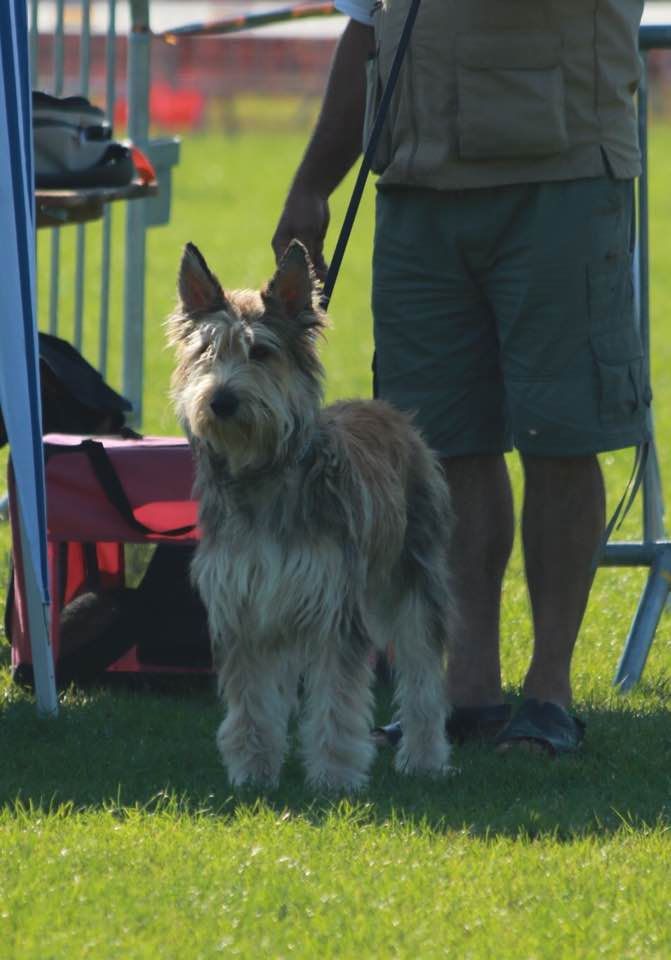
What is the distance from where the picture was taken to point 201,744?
16.9 ft

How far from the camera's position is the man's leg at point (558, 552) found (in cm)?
511

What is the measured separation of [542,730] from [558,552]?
0.48m

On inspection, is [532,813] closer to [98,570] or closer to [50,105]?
[98,570]

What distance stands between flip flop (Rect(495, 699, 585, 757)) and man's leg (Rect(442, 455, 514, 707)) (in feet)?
0.67

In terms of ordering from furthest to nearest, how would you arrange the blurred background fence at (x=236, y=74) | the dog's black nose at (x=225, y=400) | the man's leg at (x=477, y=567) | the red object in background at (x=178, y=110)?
the blurred background fence at (x=236, y=74), the red object in background at (x=178, y=110), the man's leg at (x=477, y=567), the dog's black nose at (x=225, y=400)

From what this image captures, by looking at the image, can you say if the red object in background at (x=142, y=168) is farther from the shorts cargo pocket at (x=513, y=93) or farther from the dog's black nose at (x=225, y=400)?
the dog's black nose at (x=225, y=400)

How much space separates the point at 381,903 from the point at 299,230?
203 cm

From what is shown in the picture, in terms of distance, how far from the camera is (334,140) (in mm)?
5316

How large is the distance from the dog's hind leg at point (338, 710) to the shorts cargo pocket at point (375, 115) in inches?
51.1

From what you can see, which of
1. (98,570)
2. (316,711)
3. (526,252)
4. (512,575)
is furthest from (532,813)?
(512,575)

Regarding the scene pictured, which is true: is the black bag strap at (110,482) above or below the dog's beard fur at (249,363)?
below

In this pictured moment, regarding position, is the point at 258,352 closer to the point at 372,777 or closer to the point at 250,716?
the point at 250,716

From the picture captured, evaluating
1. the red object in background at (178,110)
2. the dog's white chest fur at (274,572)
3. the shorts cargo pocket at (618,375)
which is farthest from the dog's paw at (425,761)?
the red object in background at (178,110)

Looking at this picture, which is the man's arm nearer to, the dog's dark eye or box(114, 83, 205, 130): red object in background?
the dog's dark eye
